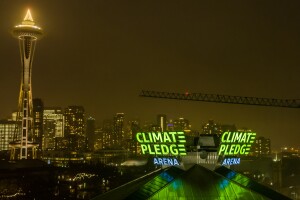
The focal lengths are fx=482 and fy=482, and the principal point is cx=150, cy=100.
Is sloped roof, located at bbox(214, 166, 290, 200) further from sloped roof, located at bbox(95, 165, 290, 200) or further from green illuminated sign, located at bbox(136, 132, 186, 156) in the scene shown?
green illuminated sign, located at bbox(136, 132, 186, 156)

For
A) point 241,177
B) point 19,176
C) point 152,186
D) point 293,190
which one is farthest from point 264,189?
point 19,176

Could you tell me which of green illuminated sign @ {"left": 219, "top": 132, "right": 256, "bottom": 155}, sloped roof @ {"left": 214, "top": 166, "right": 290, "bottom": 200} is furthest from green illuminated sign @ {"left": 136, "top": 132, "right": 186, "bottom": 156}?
sloped roof @ {"left": 214, "top": 166, "right": 290, "bottom": 200}

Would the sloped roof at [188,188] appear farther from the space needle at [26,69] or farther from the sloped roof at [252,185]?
the space needle at [26,69]

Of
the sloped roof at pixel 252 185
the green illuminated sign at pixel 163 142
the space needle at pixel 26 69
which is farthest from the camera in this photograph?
the space needle at pixel 26 69

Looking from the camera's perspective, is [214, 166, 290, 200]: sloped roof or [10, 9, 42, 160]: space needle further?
[10, 9, 42, 160]: space needle

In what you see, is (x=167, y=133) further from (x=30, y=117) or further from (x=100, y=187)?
(x=30, y=117)

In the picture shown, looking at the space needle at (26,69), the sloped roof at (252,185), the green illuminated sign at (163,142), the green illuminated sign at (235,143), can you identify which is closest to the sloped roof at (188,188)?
the sloped roof at (252,185)

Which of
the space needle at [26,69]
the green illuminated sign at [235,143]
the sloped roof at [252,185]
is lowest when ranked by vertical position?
the sloped roof at [252,185]
